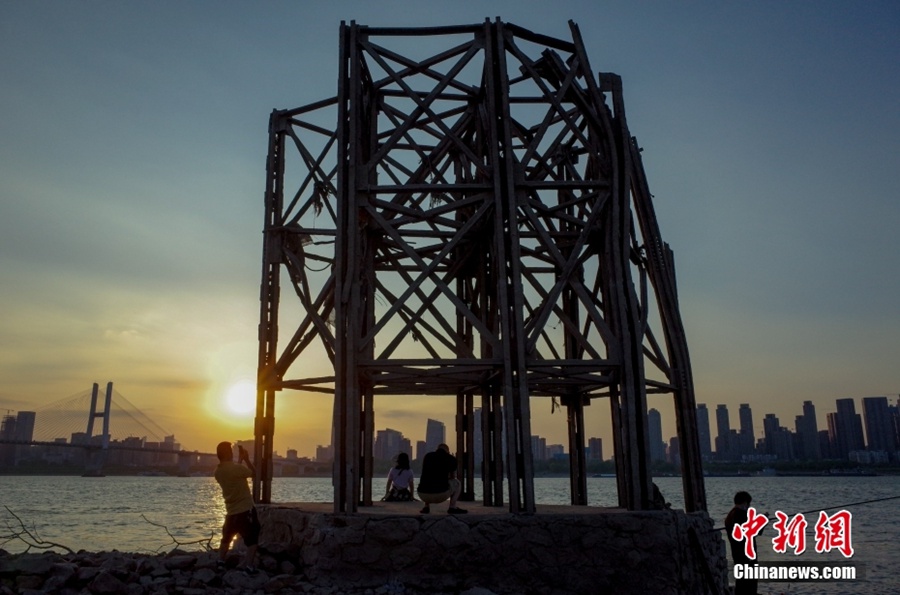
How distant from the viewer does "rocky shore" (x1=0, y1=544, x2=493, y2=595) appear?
9.27 m

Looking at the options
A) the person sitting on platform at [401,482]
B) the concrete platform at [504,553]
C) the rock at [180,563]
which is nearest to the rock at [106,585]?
the rock at [180,563]

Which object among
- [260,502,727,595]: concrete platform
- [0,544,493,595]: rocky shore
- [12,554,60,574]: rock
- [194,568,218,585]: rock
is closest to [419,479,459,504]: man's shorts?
[260,502,727,595]: concrete platform

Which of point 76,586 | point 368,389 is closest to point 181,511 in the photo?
point 368,389

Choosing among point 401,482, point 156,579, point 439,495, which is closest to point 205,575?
point 156,579

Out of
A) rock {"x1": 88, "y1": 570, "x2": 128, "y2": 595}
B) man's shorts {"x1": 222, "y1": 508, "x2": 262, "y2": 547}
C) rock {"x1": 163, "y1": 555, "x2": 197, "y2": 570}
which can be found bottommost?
rock {"x1": 88, "y1": 570, "x2": 128, "y2": 595}

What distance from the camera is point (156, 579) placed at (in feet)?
31.6

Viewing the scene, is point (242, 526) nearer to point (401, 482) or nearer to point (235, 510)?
point (235, 510)

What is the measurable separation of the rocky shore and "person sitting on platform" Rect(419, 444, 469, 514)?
1579mm

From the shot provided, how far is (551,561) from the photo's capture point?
10.4 m

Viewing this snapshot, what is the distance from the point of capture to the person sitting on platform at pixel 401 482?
1605cm

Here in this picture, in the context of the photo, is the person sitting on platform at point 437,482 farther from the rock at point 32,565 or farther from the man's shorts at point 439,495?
the rock at point 32,565

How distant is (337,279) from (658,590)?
21.7ft

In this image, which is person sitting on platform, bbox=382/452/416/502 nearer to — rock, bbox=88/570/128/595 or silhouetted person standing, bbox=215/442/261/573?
silhouetted person standing, bbox=215/442/261/573

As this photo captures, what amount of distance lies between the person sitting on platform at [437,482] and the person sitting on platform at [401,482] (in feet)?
15.1
